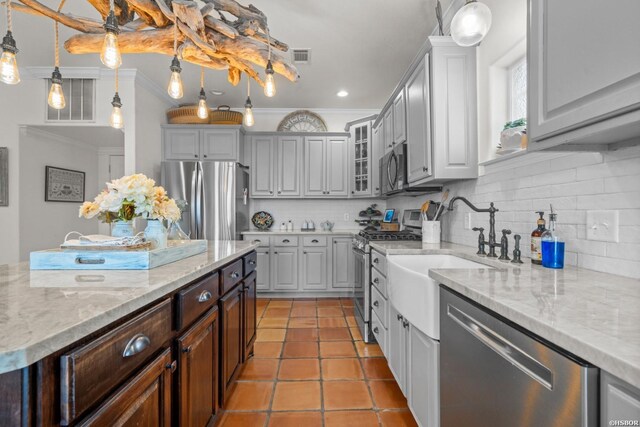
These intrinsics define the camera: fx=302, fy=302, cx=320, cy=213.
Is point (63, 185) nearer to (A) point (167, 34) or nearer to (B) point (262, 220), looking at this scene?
(B) point (262, 220)

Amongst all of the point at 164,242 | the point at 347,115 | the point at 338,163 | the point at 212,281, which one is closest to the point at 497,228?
the point at 212,281

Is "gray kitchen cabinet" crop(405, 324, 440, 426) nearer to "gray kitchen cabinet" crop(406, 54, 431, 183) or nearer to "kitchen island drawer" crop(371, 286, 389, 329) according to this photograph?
"kitchen island drawer" crop(371, 286, 389, 329)

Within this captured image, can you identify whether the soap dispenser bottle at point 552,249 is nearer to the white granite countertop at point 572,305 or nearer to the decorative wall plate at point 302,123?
the white granite countertop at point 572,305

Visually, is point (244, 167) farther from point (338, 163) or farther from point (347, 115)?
point (347, 115)

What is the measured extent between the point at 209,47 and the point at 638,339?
1.95 meters

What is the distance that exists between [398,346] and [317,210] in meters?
3.07

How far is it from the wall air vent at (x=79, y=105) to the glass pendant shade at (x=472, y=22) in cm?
386

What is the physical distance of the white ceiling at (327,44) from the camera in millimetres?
2413

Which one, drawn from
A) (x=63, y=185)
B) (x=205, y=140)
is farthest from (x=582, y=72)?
(x=63, y=185)

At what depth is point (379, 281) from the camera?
7.82ft

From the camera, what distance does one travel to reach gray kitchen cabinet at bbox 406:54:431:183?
224cm

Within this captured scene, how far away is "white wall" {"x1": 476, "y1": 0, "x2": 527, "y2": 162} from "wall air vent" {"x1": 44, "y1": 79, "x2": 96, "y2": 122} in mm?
3988

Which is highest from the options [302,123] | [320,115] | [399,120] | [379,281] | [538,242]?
[320,115]

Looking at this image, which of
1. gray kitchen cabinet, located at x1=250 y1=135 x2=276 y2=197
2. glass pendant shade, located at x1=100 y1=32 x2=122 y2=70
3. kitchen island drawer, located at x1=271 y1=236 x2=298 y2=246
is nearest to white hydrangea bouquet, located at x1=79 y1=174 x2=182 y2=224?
glass pendant shade, located at x1=100 y1=32 x2=122 y2=70
